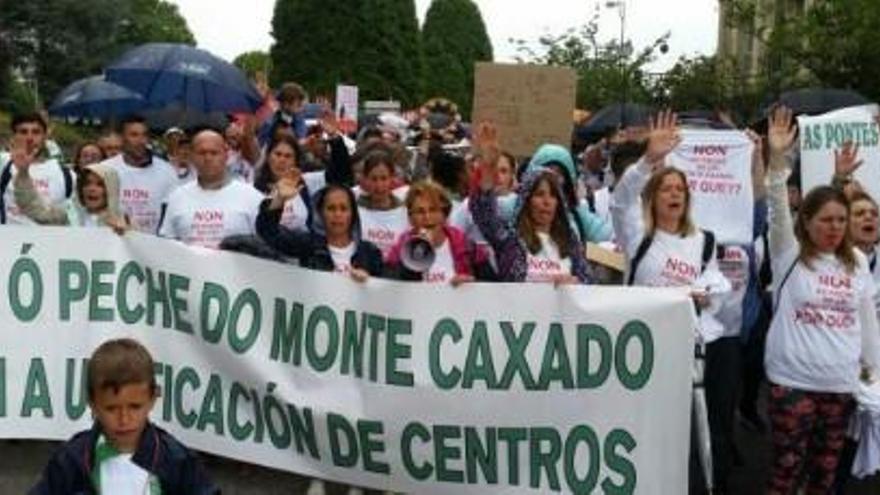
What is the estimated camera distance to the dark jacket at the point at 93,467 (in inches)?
124

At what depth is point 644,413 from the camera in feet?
16.9

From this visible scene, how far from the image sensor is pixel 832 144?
7000mm

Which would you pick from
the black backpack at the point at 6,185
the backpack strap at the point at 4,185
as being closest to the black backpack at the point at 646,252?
the black backpack at the point at 6,185

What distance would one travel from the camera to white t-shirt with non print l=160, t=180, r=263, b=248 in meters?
6.08

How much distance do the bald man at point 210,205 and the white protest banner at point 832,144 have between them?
289 cm

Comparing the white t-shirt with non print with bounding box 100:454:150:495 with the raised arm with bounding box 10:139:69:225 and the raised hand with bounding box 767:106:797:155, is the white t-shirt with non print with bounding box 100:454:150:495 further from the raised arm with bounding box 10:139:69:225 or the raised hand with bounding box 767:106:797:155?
the raised arm with bounding box 10:139:69:225

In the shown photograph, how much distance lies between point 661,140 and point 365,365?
1.71 m

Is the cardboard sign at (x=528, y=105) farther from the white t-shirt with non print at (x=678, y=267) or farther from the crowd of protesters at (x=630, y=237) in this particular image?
the white t-shirt with non print at (x=678, y=267)

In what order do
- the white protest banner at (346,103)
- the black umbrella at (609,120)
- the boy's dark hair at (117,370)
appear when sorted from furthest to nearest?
the white protest banner at (346,103)
the black umbrella at (609,120)
the boy's dark hair at (117,370)

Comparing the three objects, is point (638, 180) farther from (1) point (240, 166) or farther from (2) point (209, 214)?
(1) point (240, 166)

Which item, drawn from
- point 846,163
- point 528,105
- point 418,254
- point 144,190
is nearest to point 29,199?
point 144,190

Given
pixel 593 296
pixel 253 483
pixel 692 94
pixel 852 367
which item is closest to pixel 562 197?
pixel 593 296

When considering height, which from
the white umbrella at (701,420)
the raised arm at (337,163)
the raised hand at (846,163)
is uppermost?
the raised hand at (846,163)

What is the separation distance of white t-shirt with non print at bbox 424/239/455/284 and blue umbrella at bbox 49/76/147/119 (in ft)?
26.9
